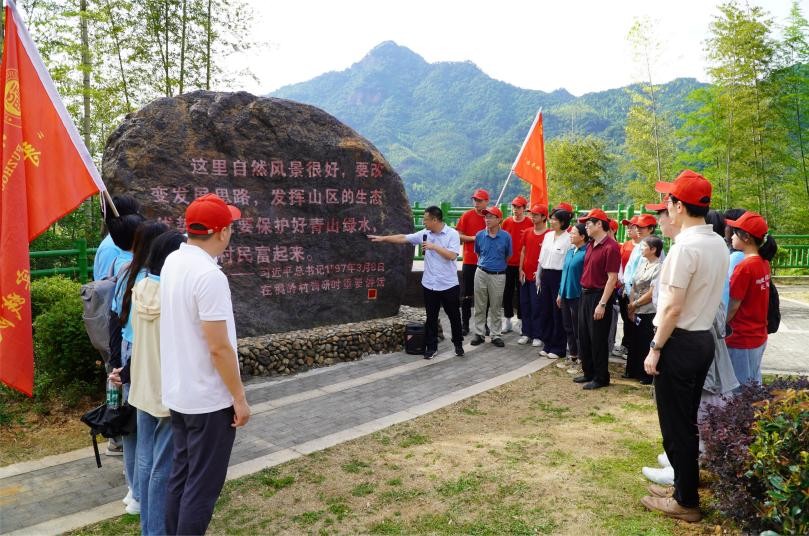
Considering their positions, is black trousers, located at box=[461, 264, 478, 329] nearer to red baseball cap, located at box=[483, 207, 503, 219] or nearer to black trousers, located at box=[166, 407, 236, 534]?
red baseball cap, located at box=[483, 207, 503, 219]

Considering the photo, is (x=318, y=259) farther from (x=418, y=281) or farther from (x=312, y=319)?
(x=418, y=281)

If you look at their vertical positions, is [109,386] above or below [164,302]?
below

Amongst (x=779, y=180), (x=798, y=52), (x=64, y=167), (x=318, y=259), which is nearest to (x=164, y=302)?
(x=64, y=167)

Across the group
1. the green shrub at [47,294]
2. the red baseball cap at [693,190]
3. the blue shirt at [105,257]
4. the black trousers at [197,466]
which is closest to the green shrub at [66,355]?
the green shrub at [47,294]

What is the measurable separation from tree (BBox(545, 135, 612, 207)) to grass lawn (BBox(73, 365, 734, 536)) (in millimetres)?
22397

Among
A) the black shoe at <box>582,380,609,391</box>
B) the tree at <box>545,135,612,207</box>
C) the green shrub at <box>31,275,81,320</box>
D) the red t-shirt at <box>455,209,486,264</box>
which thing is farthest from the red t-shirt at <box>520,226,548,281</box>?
the tree at <box>545,135,612,207</box>

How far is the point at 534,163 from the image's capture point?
8164mm

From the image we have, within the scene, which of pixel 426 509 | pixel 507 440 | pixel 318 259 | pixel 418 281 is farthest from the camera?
pixel 418 281

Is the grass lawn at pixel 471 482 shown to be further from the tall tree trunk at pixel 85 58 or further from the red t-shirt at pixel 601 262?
the tall tree trunk at pixel 85 58

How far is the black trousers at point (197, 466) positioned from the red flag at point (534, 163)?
6.45 metres

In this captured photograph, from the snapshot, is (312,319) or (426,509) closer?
(426,509)

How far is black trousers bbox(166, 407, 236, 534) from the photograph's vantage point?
2.25 meters

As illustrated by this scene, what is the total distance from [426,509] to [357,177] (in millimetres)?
4108

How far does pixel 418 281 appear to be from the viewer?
29.6ft
